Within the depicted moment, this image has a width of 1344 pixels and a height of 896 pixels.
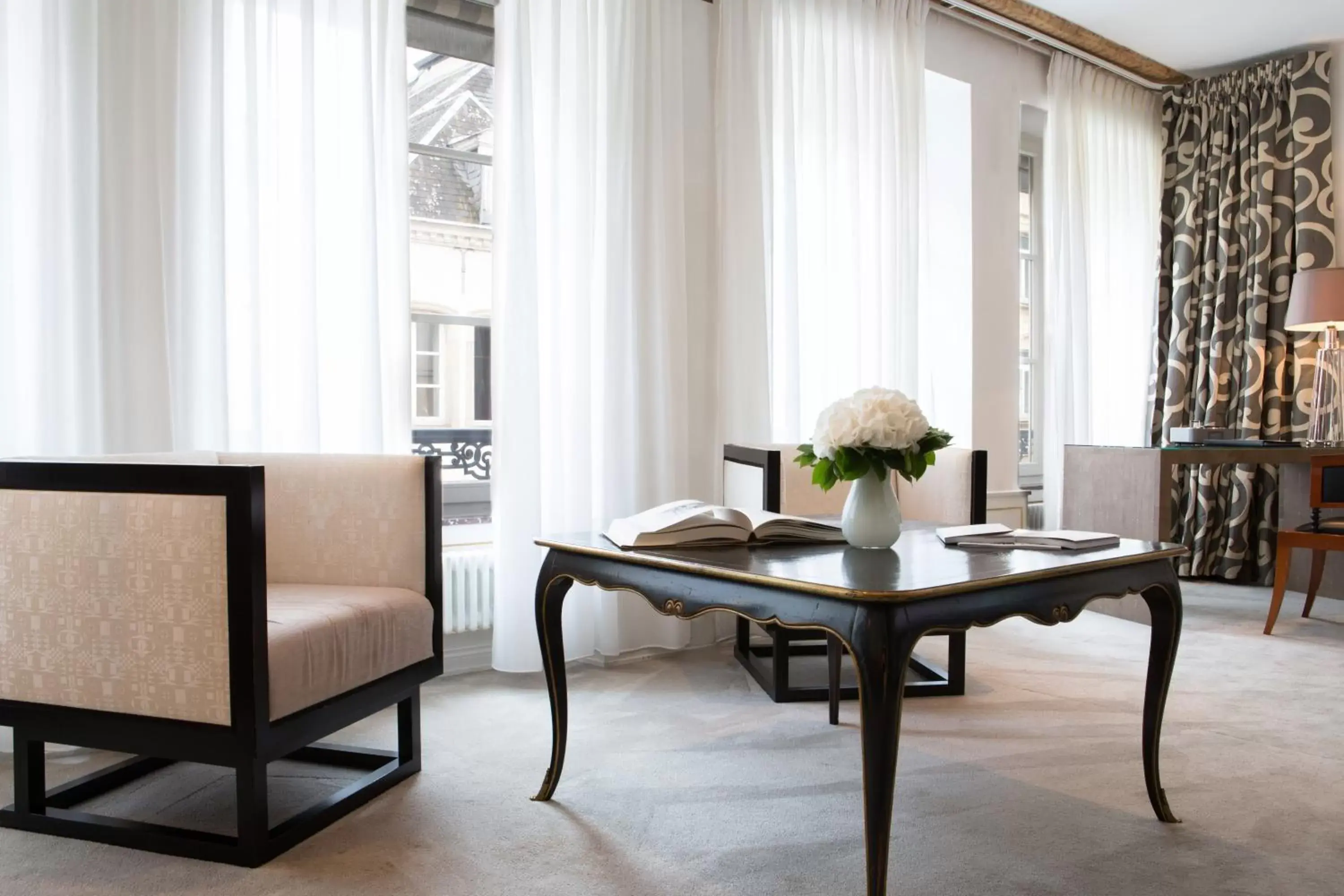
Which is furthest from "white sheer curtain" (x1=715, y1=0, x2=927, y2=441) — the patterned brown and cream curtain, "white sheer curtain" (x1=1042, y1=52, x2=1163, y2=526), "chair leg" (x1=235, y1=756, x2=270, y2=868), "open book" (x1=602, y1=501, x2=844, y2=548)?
"chair leg" (x1=235, y1=756, x2=270, y2=868)

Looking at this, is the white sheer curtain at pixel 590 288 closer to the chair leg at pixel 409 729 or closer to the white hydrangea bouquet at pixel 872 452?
the chair leg at pixel 409 729

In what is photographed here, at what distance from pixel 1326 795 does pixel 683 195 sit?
2.63 meters

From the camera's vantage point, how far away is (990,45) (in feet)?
15.8

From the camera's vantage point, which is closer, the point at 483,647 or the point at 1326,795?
the point at 1326,795

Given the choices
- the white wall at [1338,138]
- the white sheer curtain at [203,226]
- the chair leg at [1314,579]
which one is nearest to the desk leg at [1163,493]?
the chair leg at [1314,579]

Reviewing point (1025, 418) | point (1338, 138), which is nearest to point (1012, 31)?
point (1338, 138)

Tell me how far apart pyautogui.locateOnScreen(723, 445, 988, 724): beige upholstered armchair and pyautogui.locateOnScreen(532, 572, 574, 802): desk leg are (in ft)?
2.72

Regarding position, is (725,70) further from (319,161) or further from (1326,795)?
(1326,795)

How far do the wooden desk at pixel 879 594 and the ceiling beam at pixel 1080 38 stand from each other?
10.9ft

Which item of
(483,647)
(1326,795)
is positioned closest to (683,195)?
(483,647)

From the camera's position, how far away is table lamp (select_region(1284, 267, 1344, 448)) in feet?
14.4

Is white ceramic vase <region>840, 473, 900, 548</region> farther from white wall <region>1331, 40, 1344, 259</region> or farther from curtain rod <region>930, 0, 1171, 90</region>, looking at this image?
white wall <region>1331, 40, 1344, 259</region>

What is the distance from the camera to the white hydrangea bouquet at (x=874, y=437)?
1.82m

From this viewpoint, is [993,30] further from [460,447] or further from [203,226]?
[203,226]
